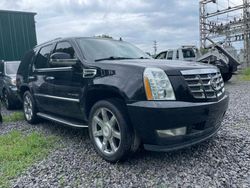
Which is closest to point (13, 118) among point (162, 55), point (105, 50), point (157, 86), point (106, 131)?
point (105, 50)

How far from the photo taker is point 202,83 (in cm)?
304

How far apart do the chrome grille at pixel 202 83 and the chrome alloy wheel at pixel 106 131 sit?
104 cm

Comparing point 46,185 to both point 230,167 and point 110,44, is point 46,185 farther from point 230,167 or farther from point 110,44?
point 110,44

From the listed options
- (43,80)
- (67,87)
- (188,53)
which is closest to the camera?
(67,87)

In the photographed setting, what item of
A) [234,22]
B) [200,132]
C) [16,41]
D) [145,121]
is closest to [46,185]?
[145,121]

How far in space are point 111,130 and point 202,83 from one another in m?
1.32

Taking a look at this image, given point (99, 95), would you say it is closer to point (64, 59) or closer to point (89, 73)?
point (89, 73)

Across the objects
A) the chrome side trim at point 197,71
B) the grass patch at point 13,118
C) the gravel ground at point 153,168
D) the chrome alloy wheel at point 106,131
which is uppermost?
the chrome side trim at point 197,71

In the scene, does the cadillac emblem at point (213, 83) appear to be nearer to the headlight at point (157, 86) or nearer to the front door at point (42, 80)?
the headlight at point (157, 86)

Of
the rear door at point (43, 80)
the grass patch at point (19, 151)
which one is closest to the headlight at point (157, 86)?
the grass patch at point (19, 151)

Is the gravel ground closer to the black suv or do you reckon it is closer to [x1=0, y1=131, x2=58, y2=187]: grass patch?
[x1=0, y1=131, x2=58, y2=187]: grass patch

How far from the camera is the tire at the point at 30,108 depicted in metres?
5.49

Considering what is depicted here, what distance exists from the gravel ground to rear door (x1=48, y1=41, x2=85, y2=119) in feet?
2.05

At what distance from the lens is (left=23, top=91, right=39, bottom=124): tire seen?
18.0 ft
